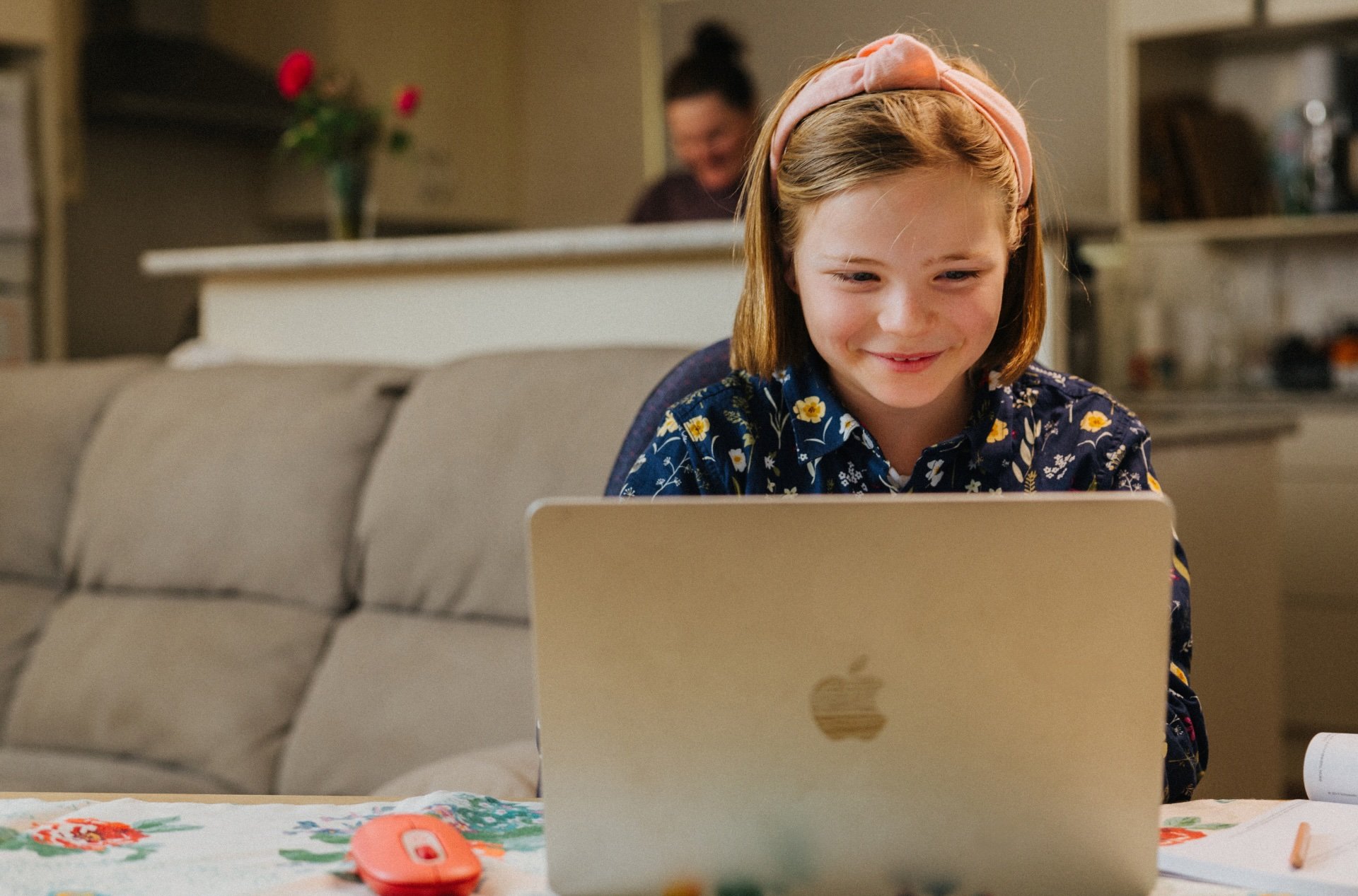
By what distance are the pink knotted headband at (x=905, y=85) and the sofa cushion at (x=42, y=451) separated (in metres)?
1.67

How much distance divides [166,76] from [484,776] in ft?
10.0

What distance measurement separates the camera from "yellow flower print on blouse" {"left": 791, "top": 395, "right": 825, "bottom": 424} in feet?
3.65

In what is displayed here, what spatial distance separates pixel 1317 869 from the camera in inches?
27.3

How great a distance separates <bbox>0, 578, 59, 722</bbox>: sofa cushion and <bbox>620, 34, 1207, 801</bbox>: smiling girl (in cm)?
148

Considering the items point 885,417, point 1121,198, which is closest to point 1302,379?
point 1121,198

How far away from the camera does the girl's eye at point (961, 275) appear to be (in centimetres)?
97

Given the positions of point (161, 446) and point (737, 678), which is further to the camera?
point (161, 446)

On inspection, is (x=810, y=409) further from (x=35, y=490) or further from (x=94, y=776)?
(x=35, y=490)

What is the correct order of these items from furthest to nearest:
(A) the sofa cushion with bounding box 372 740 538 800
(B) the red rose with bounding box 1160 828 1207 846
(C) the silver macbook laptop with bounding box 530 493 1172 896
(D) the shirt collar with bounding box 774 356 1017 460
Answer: (A) the sofa cushion with bounding box 372 740 538 800 < (D) the shirt collar with bounding box 774 356 1017 460 < (B) the red rose with bounding box 1160 828 1207 846 < (C) the silver macbook laptop with bounding box 530 493 1172 896

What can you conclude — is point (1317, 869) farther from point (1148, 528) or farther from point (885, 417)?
point (885, 417)

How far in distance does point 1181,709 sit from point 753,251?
0.47m

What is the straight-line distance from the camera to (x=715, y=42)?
450cm

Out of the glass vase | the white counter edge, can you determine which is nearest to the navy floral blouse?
the white counter edge

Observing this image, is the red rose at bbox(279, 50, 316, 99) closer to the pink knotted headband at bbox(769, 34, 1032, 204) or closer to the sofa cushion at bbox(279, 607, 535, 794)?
A: the sofa cushion at bbox(279, 607, 535, 794)
